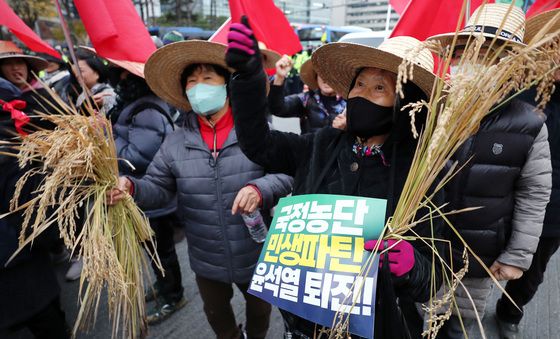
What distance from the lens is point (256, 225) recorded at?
185 centimetres

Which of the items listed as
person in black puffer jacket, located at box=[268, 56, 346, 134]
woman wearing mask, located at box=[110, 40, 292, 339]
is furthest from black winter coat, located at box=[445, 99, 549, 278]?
person in black puffer jacket, located at box=[268, 56, 346, 134]

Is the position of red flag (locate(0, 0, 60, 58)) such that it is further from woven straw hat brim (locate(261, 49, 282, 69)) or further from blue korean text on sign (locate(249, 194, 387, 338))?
blue korean text on sign (locate(249, 194, 387, 338))

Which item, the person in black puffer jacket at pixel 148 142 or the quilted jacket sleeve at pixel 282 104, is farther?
the quilted jacket sleeve at pixel 282 104

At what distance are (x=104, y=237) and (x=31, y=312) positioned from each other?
839 mm

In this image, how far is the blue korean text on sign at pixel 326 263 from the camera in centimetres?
96

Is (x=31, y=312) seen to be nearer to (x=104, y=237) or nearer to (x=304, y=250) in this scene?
(x=104, y=237)

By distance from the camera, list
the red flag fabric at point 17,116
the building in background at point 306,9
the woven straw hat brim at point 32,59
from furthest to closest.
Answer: the building in background at point 306,9 < the woven straw hat brim at point 32,59 < the red flag fabric at point 17,116

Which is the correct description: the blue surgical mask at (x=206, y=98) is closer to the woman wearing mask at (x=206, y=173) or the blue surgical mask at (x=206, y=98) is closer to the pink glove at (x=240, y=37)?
the woman wearing mask at (x=206, y=173)

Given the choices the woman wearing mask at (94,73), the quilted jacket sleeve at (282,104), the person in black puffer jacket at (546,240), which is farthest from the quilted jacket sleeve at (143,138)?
the person in black puffer jacket at (546,240)

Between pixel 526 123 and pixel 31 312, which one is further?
pixel 31 312

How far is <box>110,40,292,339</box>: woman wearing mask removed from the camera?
5.98 ft

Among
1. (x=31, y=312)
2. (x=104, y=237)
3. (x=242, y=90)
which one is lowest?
(x=31, y=312)

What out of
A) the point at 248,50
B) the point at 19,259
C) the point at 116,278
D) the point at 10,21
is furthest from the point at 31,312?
the point at 248,50

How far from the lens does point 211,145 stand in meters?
1.91
